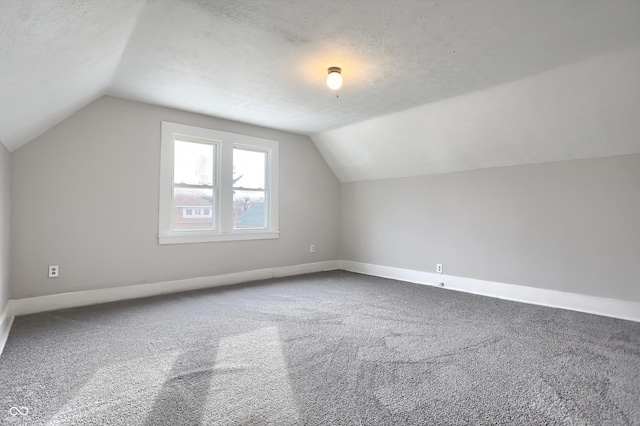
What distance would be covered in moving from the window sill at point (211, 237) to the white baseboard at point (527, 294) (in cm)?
193

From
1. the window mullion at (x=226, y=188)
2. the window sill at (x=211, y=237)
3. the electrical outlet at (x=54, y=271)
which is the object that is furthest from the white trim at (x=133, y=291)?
the window mullion at (x=226, y=188)

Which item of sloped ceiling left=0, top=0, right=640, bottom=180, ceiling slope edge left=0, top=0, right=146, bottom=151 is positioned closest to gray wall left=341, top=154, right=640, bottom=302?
sloped ceiling left=0, top=0, right=640, bottom=180

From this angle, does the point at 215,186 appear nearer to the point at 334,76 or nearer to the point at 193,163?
the point at 193,163

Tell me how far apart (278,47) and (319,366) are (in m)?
2.43

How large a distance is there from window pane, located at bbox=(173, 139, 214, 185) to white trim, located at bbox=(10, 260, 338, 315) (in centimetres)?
135

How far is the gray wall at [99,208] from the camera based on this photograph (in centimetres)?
338

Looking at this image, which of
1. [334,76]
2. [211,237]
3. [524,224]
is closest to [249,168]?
[211,237]

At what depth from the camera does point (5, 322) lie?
2.85 m

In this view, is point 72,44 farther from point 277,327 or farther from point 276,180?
point 276,180

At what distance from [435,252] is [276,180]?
2.67 metres

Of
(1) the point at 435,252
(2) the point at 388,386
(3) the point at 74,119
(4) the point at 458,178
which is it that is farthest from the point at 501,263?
(3) the point at 74,119

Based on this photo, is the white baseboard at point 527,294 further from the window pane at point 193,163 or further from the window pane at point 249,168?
the window pane at point 193,163

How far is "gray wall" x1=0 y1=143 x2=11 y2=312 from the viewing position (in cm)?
281

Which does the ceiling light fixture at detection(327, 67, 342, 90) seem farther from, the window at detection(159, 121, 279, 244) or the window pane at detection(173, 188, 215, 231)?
the window pane at detection(173, 188, 215, 231)
